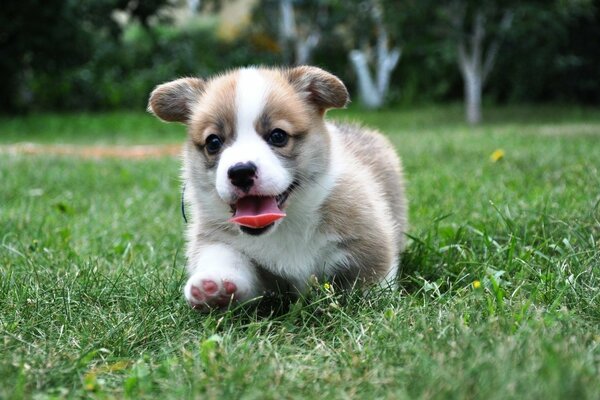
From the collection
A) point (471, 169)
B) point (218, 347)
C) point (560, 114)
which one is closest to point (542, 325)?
point (218, 347)

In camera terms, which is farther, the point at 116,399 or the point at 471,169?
the point at 471,169

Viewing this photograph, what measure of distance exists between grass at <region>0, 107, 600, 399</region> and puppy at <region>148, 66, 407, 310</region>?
0.49ft

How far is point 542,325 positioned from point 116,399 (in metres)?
1.19

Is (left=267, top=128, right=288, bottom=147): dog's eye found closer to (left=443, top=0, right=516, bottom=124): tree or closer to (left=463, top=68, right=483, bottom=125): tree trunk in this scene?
(left=443, top=0, right=516, bottom=124): tree

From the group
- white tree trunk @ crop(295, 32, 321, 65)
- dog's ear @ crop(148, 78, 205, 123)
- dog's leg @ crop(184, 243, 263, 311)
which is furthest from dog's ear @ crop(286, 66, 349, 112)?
white tree trunk @ crop(295, 32, 321, 65)

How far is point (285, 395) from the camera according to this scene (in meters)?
1.85

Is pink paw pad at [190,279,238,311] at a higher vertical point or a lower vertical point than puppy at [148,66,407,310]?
lower

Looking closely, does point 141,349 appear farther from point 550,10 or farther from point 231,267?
point 550,10

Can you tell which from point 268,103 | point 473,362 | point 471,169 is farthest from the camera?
point 471,169

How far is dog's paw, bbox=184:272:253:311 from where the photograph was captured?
2.66 metres

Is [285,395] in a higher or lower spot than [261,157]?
lower

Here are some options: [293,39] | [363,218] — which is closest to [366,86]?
[293,39]

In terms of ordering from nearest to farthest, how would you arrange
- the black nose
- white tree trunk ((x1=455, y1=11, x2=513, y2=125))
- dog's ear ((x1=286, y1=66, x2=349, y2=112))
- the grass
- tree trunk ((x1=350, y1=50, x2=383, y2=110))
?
the grass → the black nose → dog's ear ((x1=286, y1=66, x2=349, y2=112)) → white tree trunk ((x1=455, y1=11, x2=513, y2=125)) → tree trunk ((x1=350, y1=50, x2=383, y2=110))

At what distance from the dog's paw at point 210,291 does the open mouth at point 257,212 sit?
0.21m
